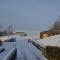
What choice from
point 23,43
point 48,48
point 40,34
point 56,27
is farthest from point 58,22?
point 48,48

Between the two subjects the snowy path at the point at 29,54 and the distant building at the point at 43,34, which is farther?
the distant building at the point at 43,34

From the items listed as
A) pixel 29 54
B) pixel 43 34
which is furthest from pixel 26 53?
pixel 43 34

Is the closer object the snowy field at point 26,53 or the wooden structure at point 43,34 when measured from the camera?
the snowy field at point 26,53

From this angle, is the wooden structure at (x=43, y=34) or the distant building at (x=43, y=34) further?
the wooden structure at (x=43, y=34)

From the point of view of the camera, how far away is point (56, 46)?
15.3m

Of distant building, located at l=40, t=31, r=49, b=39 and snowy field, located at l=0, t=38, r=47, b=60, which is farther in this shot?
distant building, located at l=40, t=31, r=49, b=39

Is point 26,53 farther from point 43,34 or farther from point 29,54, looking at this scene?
point 43,34

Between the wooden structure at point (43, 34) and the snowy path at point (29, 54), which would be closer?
the snowy path at point (29, 54)

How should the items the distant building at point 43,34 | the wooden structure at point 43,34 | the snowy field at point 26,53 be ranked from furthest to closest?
the wooden structure at point 43,34
the distant building at point 43,34
the snowy field at point 26,53

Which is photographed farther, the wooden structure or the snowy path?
the wooden structure

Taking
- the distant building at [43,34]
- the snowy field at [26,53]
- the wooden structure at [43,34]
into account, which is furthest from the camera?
the wooden structure at [43,34]

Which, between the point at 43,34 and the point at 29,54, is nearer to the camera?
the point at 29,54

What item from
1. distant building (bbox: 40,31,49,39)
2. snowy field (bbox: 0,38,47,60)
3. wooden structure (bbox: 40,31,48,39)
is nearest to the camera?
snowy field (bbox: 0,38,47,60)

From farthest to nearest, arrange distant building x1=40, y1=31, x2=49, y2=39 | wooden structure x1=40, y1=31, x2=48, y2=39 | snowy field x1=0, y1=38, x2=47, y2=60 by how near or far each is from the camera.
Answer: wooden structure x1=40, y1=31, x2=48, y2=39
distant building x1=40, y1=31, x2=49, y2=39
snowy field x1=0, y1=38, x2=47, y2=60
